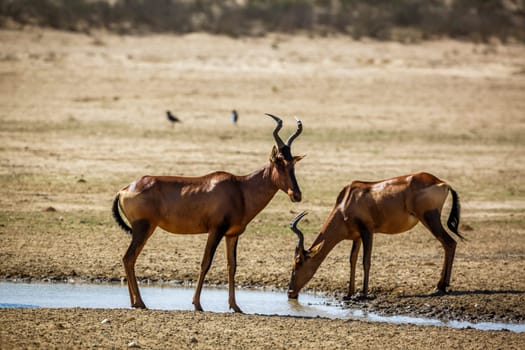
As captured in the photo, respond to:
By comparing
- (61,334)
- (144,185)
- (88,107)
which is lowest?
(88,107)

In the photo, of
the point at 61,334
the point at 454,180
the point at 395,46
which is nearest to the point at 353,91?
the point at 395,46

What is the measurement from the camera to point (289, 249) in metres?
15.9

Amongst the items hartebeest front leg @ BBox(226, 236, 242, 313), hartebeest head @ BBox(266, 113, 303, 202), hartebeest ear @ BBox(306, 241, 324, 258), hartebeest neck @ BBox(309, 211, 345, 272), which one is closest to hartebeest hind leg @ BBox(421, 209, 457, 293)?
hartebeest neck @ BBox(309, 211, 345, 272)

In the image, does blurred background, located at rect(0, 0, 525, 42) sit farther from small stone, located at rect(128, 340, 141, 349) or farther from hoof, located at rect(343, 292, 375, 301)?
small stone, located at rect(128, 340, 141, 349)

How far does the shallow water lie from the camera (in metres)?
12.5

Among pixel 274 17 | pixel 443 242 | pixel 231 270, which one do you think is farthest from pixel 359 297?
pixel 274 17

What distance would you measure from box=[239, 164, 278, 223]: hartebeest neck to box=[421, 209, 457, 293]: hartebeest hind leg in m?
2.35

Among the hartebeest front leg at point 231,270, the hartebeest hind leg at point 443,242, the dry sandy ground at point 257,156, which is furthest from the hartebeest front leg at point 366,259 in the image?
the hartebeest front leg at point 231,270

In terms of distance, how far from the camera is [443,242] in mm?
13625

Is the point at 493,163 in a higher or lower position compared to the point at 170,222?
lower

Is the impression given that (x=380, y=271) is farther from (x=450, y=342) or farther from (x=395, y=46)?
(x=395, y=46)

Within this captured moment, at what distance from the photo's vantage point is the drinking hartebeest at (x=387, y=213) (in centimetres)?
1352

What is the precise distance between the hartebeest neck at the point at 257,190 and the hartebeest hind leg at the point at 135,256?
1.26 m

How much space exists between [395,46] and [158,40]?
9.19 meters
